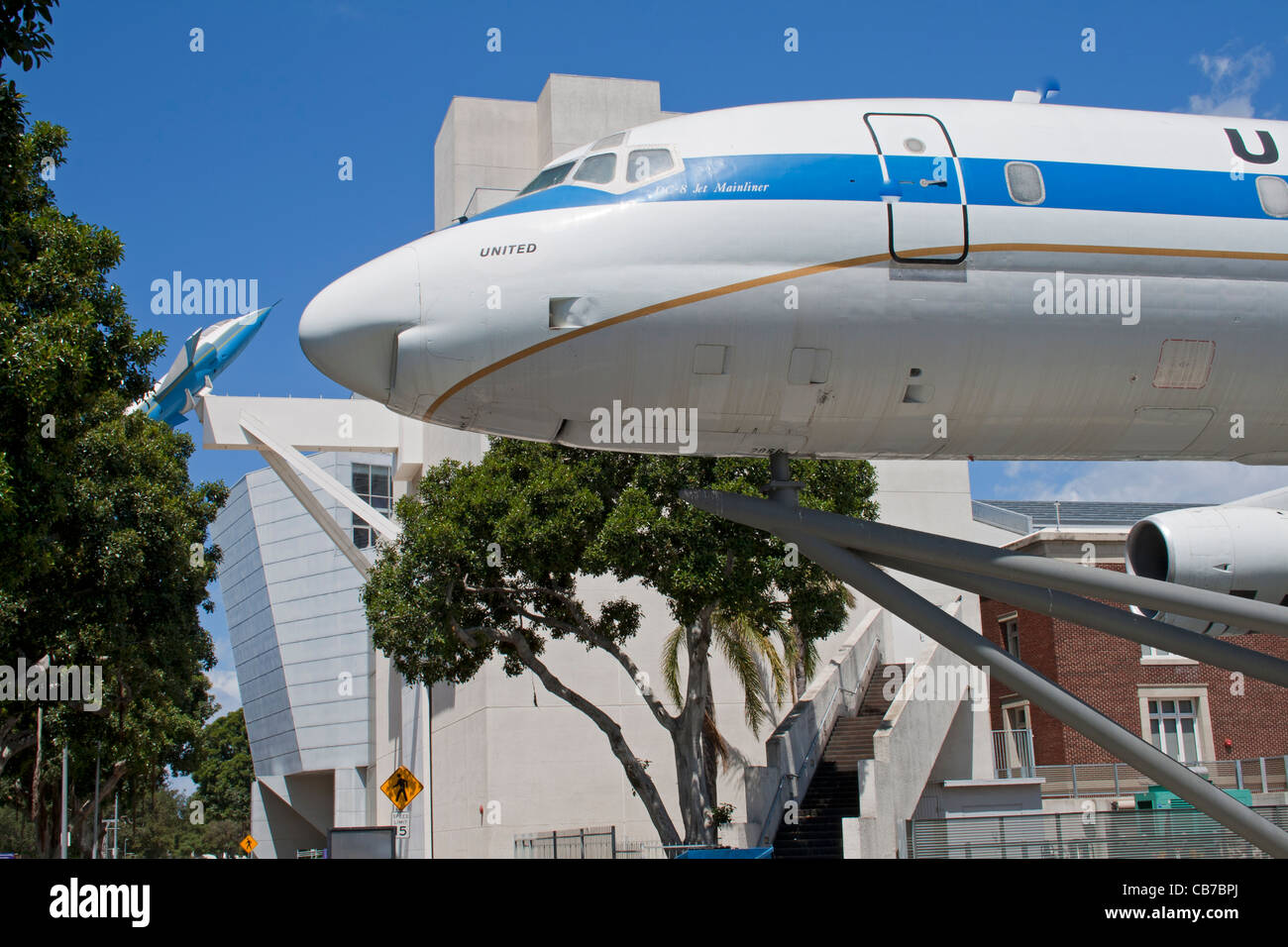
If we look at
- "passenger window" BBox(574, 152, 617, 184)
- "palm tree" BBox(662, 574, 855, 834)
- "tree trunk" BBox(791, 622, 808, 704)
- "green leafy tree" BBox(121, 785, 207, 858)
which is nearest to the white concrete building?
"tree trunk" BBox(791, 622, 808, 704)

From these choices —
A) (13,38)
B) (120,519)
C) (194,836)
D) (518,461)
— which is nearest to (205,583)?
(120,519)

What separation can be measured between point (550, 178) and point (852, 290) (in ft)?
8.60

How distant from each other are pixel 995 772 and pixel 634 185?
2947 cm

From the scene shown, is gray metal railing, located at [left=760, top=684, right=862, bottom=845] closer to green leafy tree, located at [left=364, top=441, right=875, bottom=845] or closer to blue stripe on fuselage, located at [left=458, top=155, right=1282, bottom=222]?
green leafy tree, located at [left=364, top=441, right=875, bottom=845]

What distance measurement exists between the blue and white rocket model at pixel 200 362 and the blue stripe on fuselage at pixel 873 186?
55393 mm

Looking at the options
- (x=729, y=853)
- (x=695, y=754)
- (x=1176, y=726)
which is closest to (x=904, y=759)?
(x=695, y=754)

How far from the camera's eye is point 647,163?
890 centimetres

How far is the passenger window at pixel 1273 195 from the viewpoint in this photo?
30.3 feet

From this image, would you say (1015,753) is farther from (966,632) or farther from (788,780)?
(966,632)

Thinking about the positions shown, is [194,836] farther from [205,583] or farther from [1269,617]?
[1269,617]

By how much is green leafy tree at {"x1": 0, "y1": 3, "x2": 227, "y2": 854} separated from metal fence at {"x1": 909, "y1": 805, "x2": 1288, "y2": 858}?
16.6 m

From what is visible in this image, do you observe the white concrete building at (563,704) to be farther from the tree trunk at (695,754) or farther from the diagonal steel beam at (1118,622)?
the diagonal steel beam at (1118,622)

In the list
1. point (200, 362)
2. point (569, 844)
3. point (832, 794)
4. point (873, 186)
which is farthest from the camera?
point (200, 362)

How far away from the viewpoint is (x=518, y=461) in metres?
26.3
